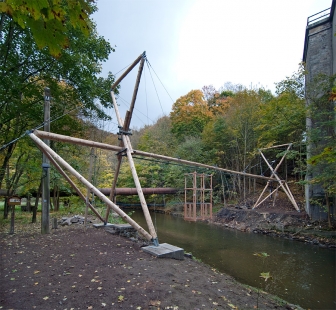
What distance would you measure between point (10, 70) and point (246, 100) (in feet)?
40.3

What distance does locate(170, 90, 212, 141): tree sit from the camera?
2147cm

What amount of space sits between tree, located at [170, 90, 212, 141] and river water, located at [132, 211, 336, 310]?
12298 millimetres

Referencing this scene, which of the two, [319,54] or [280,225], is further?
[319,54]

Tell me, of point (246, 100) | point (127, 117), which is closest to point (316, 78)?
point (246, 100)

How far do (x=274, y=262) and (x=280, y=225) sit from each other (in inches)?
157

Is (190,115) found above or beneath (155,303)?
above

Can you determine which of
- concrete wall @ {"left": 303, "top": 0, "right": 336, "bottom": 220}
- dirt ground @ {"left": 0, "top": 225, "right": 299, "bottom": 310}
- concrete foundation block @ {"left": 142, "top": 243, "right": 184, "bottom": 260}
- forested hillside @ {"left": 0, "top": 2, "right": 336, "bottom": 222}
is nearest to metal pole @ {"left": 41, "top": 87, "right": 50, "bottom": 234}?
forested hillside @ {"left": 0, "top": 2, "right": 336, "bottom": 222}

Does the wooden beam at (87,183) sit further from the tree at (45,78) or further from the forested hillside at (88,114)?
the tree at (45,78)

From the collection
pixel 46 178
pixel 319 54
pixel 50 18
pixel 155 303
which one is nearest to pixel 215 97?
pixel 319 54

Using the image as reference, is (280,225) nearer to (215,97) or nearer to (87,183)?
(87,183)

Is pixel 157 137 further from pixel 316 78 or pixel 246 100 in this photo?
pixel 316 78

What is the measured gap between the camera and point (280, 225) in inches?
379

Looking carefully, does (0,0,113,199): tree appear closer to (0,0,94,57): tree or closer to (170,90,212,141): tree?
(0,0,94,57): tree

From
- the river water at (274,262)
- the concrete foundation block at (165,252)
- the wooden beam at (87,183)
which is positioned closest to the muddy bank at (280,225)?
the river water at (274,262)
